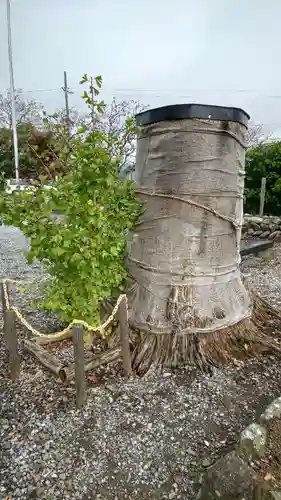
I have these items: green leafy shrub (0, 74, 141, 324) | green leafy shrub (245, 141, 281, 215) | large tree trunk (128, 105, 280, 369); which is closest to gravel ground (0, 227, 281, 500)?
large tree trunk (128, 105, 280, 369)

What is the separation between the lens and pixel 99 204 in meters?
2.30

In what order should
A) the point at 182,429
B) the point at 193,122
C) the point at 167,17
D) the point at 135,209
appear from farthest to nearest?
the point at 167,17 < the point at 135,209 < the point at 193,122 < the point at 182,429

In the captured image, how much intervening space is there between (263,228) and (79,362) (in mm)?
6638

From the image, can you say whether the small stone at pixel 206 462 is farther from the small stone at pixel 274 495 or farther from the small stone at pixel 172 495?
the small stone at pixel 274 495

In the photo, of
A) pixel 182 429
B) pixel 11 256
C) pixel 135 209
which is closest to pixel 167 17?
pixel 11 256

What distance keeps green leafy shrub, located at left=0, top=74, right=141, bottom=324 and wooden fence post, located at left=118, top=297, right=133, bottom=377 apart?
8.8 inches

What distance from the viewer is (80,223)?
224 cm

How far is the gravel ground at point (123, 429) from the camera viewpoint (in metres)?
1.54

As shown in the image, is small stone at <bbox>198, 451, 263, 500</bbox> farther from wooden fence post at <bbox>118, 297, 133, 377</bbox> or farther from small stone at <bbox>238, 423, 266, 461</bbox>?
wooden fence post at <bbox>118, 297, 133, 377</bbox>

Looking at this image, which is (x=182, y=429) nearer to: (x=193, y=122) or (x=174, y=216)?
(x=174, y=216)

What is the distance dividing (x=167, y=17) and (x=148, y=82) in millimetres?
10513

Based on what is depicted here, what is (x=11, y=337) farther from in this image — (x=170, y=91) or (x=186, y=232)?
(x=170, y=91)

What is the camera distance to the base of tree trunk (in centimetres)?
254

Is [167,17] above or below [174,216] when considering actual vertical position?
above
